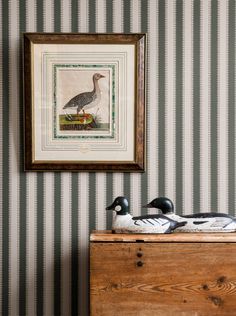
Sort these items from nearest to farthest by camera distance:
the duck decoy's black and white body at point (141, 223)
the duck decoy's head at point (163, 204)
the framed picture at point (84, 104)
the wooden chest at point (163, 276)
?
the wooden chest at point (163, 276), the duck decoy's black and white body at point (141, 223), the duck decoy's head at point (163, 204), the framed picture at point (84, 104)

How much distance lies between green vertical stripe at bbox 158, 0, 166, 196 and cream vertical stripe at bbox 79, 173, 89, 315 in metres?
0.42

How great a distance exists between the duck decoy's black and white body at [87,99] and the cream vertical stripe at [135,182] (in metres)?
0.36

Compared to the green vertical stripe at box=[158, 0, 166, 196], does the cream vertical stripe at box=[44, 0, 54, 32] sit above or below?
above

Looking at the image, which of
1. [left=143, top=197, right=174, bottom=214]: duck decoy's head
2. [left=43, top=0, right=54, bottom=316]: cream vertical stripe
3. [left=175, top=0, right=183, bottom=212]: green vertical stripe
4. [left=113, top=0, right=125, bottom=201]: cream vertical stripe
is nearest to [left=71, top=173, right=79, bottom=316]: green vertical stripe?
[left=43, top=0, right=54, bottom=316]: cream vertical stripe

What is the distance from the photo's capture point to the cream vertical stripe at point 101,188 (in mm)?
2727

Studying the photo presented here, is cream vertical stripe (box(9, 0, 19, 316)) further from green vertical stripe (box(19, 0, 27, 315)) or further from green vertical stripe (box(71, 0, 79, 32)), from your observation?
green vertical stripe (box(71, 0, 79, 32))

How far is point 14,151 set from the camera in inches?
108

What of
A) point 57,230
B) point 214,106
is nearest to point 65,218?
point 57,230

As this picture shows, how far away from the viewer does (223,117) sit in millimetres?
2738

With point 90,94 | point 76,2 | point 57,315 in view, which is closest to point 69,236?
point 57,315

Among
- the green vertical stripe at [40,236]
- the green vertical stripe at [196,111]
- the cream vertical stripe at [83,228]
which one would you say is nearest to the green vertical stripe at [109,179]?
the cream vertical stripe at [83,228]

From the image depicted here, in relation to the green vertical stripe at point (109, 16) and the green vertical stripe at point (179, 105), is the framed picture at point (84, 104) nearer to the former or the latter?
the green vertical stripe at point (109, 16)

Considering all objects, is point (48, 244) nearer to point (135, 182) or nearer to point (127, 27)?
point (135, 182)

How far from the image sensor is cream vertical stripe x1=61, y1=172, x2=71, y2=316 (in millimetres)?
2729
